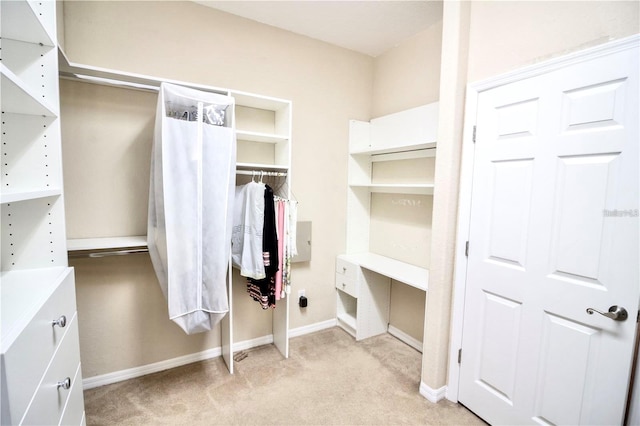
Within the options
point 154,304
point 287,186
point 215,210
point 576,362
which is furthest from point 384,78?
point 154,304

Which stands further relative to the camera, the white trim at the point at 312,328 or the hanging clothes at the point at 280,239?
the white trim at the point at 312,328

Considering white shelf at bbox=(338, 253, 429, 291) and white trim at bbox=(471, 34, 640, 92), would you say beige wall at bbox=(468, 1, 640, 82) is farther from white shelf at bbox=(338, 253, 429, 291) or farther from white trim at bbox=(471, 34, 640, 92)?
white shelf at bbox=(338, 253, 429, 291)

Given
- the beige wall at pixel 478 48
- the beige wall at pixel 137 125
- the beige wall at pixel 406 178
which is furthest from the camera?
the beige wall at pixel 406 178

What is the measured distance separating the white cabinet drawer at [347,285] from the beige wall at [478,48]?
88 cm

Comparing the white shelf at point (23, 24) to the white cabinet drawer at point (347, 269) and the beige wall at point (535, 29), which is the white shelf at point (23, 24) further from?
the white cabinet drawer at point (347, 269)

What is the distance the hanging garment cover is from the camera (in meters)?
1.77

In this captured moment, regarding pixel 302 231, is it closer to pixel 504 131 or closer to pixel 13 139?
pixel 504 131

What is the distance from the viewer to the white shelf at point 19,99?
923 millimetres

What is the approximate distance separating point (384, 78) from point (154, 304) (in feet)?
9.55

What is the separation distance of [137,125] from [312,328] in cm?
234

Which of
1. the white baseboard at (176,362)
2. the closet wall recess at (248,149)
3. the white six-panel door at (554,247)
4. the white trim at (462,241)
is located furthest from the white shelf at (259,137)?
the white baseboard at (176,362)

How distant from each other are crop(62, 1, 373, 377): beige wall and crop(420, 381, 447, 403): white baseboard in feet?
4.62

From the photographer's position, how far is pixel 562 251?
1.51m

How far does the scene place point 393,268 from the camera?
268cm
